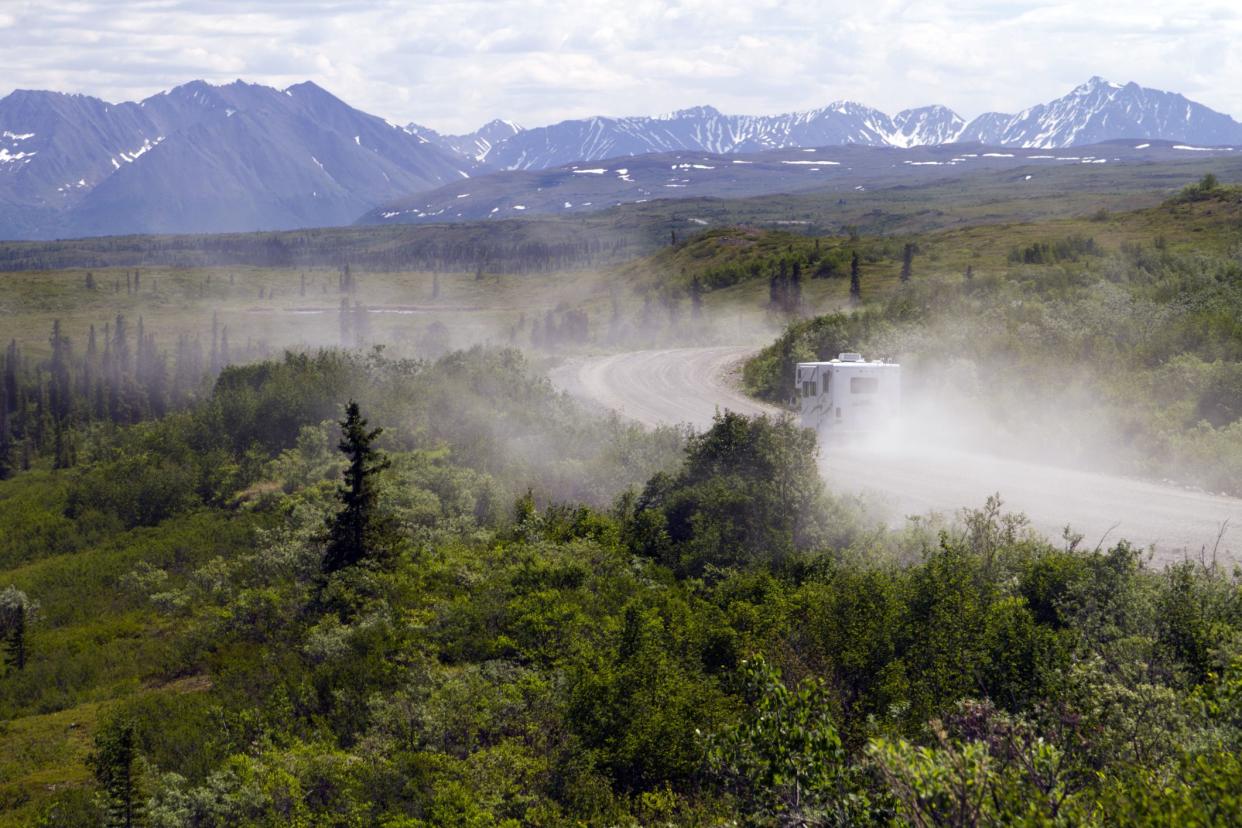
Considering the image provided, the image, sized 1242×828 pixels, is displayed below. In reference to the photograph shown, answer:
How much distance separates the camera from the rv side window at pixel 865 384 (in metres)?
27.0

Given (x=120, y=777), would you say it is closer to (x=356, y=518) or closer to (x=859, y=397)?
(x=356, y=518)

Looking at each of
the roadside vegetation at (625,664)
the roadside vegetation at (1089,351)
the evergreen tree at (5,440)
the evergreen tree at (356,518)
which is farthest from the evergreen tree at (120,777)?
the evergreen tree at (5,440)

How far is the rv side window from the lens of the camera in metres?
27.0

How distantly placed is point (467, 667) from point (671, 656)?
3.37 m

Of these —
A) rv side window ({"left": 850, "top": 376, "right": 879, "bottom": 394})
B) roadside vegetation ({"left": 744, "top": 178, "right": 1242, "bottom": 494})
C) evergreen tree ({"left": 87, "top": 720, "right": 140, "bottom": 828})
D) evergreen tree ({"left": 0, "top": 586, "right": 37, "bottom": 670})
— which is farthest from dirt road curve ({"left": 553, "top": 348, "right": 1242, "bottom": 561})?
evergreen tree ({"left": 0, "top": 586, "right": 37, "bottom": 670})

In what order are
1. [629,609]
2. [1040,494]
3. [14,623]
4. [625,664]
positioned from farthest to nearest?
[14,623]
[1040,494]
[629,609]
[625,664]

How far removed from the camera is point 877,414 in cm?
2700

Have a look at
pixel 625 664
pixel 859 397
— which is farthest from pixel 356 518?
pixel 859 397

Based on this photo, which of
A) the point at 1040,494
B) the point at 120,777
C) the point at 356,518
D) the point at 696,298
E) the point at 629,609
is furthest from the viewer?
the point at 696,298

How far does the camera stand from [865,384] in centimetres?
2703

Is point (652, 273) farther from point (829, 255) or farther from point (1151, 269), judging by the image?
point (1151, 269)

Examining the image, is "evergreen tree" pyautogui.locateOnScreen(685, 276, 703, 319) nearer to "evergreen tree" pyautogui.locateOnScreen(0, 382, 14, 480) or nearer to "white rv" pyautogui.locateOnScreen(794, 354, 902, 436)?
"white rv" pyautogui.locateOnScreen(794, 354, 902, 436)

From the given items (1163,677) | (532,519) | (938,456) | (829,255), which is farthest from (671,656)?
(829,255)

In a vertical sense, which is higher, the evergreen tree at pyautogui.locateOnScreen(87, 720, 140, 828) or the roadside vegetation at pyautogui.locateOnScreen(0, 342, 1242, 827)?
the roadside vegetation at pyautogui.locateOnScreen(0, 342, 1242, 827)
